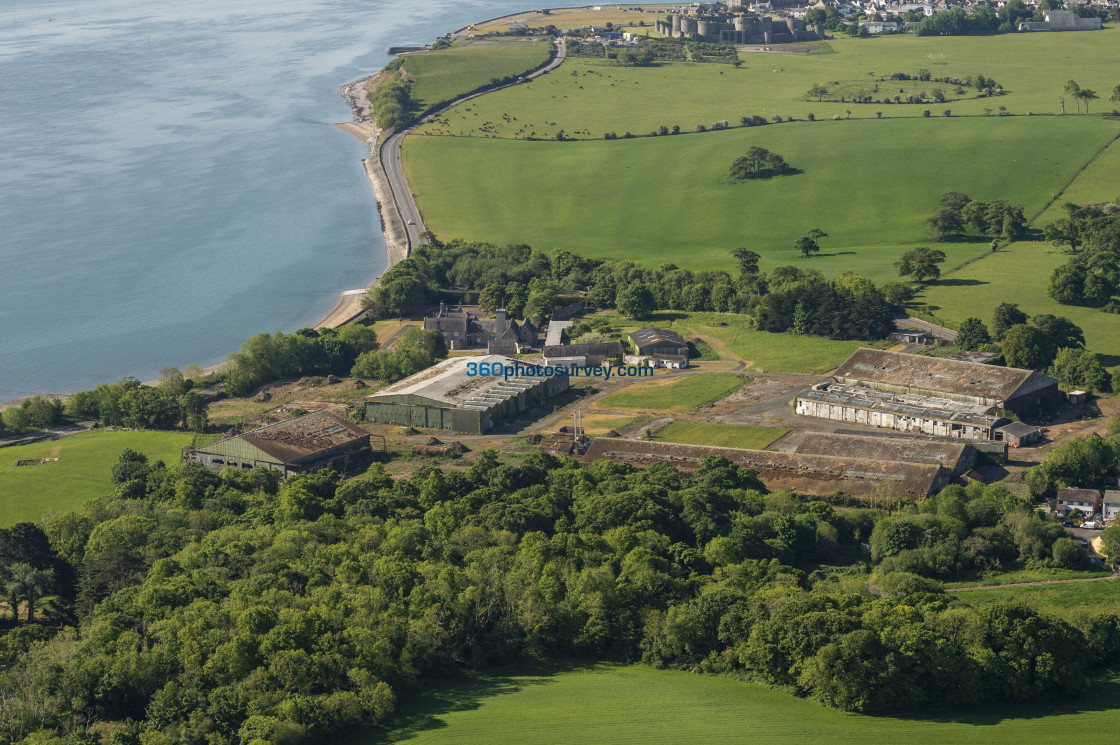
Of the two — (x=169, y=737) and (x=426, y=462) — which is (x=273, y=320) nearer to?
(x=426, y=462)

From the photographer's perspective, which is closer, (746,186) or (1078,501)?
(1078,501)

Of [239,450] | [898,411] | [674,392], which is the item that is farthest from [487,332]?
[898,411]

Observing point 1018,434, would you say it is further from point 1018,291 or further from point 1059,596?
point 1018,291

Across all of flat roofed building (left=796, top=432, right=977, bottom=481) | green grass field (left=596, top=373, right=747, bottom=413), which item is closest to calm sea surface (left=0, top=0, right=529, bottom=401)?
green grass field (left=596, top=373, right=747, bottom=413)

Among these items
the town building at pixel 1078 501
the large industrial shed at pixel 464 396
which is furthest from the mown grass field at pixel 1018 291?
the large industrial shed at pixel 464 396

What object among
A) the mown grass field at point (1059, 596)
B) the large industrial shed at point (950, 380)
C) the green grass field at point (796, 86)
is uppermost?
the green grass field at point (796, 86)

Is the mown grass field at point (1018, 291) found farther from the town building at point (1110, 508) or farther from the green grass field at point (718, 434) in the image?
the town building at point (1110, 508)

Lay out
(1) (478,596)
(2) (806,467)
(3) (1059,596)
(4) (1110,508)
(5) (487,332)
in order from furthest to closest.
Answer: (5) (487,332) → (2) (806,467) → (4) (1110,508) → (3) (1059,596) → (1) (478,596)
